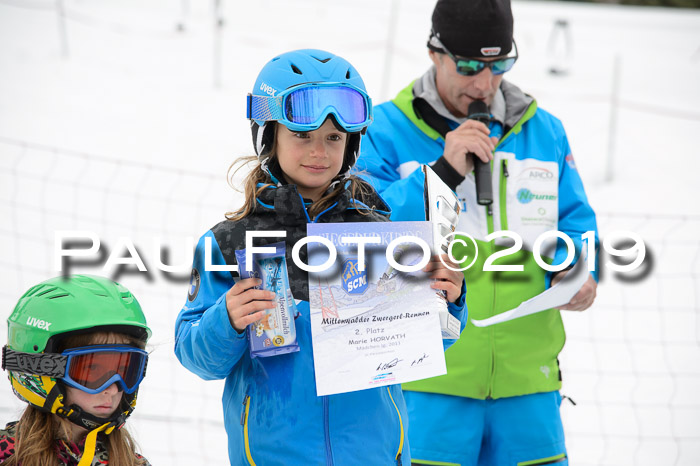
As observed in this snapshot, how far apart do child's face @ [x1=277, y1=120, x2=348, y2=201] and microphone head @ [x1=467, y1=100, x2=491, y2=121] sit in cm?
87

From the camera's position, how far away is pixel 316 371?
6.89 feet

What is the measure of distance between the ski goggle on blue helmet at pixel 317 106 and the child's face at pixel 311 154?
0.06 metres

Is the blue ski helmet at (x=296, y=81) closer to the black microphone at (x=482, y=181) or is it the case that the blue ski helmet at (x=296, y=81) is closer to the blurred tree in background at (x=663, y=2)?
the black microphone at (x=482, y=181)

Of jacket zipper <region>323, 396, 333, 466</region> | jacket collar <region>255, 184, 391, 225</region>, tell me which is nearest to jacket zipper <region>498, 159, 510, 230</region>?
jacket collar <region>255, 184, 391, 225</region>

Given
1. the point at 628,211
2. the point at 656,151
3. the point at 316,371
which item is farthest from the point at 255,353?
the point at 656,151

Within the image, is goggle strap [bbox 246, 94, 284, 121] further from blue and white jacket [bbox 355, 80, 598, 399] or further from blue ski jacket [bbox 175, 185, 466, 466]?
blue and white jacket [bbox 355, 80, 598, 399]

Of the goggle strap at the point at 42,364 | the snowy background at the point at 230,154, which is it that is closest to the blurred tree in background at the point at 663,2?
the snowy background at the point at 230,154

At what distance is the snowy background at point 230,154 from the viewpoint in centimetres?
547

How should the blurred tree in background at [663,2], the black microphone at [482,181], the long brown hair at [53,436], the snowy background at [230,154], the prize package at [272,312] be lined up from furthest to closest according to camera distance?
the blurred tree in background at [663,2] < the snowy background at [230,154] < the black microphone at [482,181] < the long brown hair at [53,436] < the prize package at [272,312]

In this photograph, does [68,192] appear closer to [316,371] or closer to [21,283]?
[21,283]

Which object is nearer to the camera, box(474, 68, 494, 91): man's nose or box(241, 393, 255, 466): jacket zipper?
box(241, 393, 255, 466): jacket zipper

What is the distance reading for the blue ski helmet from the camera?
2287mm

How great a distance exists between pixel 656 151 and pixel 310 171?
345 inches

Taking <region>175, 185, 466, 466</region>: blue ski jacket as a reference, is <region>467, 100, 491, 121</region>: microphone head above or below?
above
